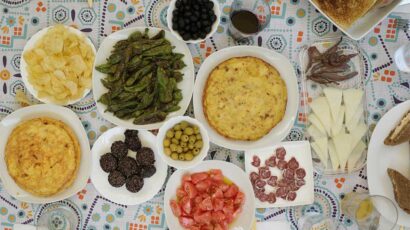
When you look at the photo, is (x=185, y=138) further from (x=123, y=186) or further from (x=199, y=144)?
(x=123, y=186)

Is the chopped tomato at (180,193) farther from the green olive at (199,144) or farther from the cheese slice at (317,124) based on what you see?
the cheese slice at (317,124)

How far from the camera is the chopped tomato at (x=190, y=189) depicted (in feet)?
6.66

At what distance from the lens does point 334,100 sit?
2041 millimetres

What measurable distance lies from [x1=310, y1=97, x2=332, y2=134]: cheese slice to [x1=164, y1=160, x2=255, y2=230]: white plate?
0.40m

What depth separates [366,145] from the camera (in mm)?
2068

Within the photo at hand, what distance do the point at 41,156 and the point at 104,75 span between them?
43 centimetres

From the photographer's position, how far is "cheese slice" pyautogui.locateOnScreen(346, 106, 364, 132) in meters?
2.05

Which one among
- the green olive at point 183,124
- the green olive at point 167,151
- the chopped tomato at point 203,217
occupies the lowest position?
the chopped tomato at point 203,217

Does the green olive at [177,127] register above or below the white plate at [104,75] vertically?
below

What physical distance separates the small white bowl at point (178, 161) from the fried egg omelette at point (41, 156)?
38 cm

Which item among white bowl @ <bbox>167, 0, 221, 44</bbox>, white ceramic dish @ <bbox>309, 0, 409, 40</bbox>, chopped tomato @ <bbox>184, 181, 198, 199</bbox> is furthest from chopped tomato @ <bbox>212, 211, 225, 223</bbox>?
white ceramic dish @ <bbox>309, 0, 409, 40</bbox>

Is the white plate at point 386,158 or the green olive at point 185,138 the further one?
the white plate at point 386,158

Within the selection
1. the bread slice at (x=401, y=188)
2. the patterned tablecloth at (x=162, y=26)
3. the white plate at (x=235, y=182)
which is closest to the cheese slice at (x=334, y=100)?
Answer: the patterned tablecloth at (x=162, y=26)

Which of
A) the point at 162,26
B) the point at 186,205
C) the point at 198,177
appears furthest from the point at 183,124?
the point at 162,26
